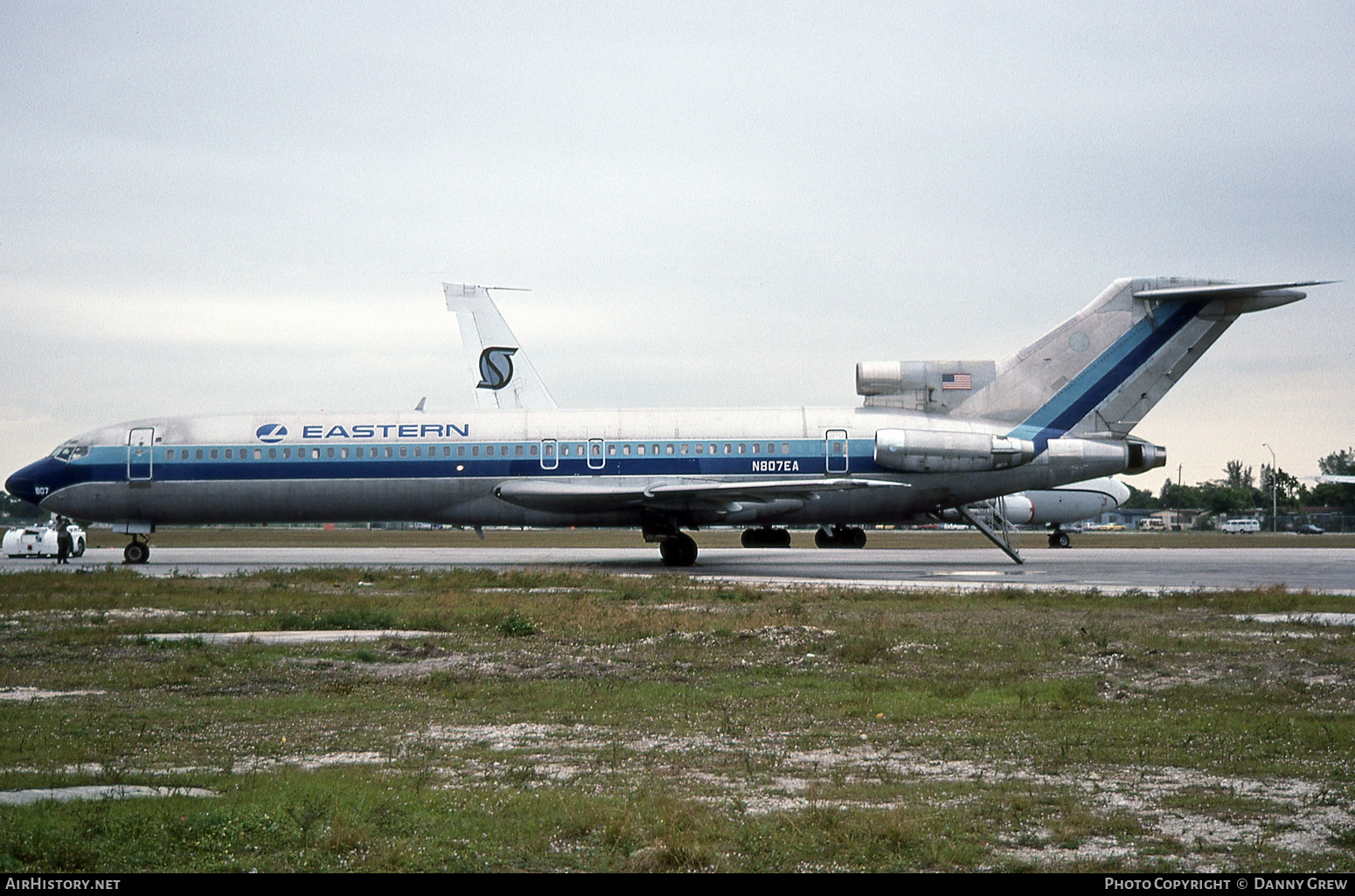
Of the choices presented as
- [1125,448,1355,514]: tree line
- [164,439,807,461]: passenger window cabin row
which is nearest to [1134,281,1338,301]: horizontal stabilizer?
[164,439,807,461]: passenger window cabin row

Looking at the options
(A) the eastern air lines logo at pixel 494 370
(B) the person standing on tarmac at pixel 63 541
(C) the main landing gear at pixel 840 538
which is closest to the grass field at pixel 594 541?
(C) the main landing gear at pixel 840 538

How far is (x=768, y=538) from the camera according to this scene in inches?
1826

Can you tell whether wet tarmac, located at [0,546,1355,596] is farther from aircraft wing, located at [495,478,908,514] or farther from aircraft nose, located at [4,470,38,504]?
aircraft nose, located at [4,470,38,504]

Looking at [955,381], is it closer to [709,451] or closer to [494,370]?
[709,451]

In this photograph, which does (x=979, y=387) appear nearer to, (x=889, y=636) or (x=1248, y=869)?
(x=889, y=636)

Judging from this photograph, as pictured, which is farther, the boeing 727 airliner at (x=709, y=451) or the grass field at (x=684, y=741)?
the boeing 727 airliner at (x=709, y=451)

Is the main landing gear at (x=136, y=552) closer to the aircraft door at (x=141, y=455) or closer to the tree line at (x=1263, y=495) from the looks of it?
the aircraft door at (x=141, y=455)

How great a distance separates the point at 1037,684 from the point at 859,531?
37.7 metres

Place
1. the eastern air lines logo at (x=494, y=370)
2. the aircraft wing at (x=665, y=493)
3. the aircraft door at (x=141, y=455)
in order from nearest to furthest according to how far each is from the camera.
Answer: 1. the aircraft wing at (x=665, y=493)
2. the aircraft door at (x=141, y=455)
3. the eastern air lines logo at (x=494, y=370)

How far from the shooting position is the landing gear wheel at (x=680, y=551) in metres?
34.0

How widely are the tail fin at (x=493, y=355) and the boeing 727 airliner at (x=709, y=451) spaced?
1445 centimetres

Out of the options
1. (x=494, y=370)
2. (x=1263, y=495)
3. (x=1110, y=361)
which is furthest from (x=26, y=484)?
(x=1263, y=495)

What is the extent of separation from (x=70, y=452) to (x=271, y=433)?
6.50 m

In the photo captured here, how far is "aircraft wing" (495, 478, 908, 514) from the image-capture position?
31.8m
